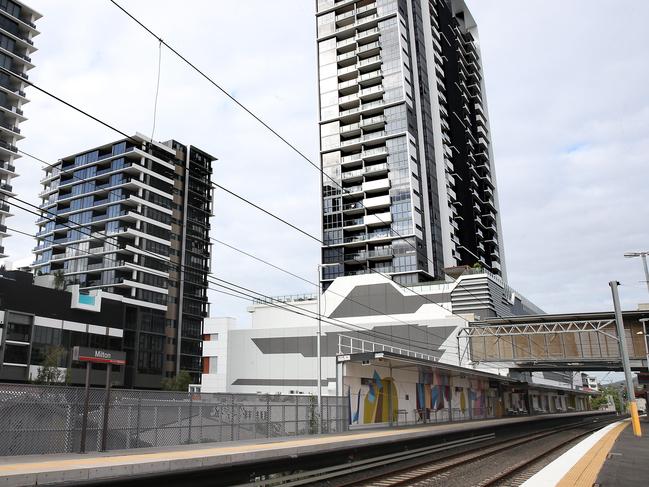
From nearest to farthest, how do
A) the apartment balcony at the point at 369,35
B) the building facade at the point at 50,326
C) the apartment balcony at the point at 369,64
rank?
the building facade at the point at 50,326, the apartment balcony at the point at 369,64, the apartment balcony at the point at 369,35

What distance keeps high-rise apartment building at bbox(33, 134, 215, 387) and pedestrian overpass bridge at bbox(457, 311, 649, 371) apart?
54.8m

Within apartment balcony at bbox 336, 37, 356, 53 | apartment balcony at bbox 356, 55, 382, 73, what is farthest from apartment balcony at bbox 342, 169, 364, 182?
apartment balcony at bbox 336, 37, 356, 53

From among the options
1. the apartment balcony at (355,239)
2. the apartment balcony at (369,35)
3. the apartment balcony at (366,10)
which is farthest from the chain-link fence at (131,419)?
the apartment balcony at (366,10)

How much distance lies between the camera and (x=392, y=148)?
4131 inches

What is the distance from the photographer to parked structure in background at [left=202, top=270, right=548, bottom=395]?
70.2m

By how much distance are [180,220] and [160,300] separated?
18.2 meters

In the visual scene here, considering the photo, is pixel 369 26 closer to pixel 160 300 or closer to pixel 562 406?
pixel 160 300

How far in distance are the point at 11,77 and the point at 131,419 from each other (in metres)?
86.1

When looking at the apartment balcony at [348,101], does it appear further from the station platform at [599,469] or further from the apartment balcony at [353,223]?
the station platform at [599,469]

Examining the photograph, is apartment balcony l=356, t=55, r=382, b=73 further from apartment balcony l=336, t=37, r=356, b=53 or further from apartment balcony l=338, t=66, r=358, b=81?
apartment balcony l=336, t=37, r=356, b=53

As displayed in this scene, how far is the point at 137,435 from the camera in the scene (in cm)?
1764

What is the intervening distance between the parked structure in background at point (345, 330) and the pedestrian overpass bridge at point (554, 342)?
4659 mm

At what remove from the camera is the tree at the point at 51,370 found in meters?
65.0

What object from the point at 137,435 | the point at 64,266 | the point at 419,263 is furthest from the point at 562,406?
the point at 137,435
